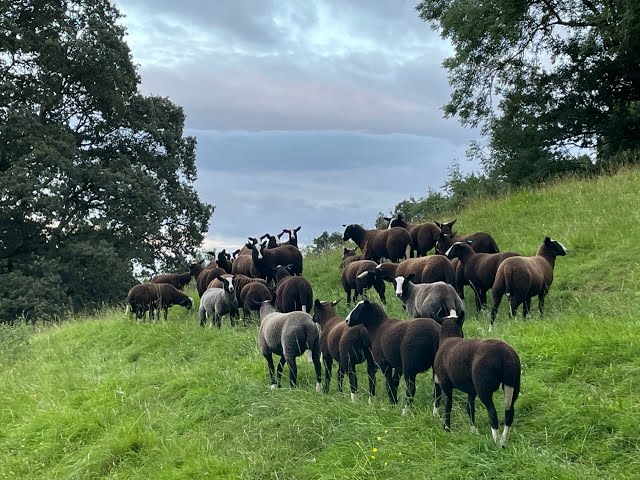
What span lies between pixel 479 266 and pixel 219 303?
5.79 metres

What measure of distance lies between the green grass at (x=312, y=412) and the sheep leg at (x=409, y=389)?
0.14 m

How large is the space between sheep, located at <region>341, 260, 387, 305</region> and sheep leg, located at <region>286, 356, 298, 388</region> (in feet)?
8.39

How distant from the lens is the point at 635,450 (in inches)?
225

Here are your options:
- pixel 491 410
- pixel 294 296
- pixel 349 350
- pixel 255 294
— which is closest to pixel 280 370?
pixel 349 350

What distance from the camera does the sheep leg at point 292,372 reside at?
8516 millimetres

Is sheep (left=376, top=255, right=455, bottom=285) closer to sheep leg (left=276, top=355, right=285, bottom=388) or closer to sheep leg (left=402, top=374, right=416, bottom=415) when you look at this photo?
sheep leg (left=276, top=355, right=285, bottom=388)

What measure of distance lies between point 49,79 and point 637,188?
23.9 metres

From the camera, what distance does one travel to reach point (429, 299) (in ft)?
29.3

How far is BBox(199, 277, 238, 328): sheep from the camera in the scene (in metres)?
13.3

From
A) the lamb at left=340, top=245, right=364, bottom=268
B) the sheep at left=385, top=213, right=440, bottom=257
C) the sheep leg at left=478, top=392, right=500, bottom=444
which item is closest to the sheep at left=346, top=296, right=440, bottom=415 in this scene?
the sheep leg at left=478, top=392, right=500, bottom=444

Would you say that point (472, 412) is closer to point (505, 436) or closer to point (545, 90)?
point (505, 436)

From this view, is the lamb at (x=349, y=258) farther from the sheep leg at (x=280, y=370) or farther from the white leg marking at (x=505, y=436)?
the white leg marking at (x=505, y=436)

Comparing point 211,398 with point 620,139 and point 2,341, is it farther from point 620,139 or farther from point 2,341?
point 620,139

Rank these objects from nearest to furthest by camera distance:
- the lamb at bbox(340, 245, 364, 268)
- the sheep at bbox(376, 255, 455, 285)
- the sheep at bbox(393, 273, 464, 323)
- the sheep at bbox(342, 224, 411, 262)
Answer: the sheep at bbox(393, 273, 464, 323), the sheep at bbox(376, 255, 455, 285), the sheep at bbox(342, 224, 411, 262), the lamb at bbox(340, 245, 364, 268)
